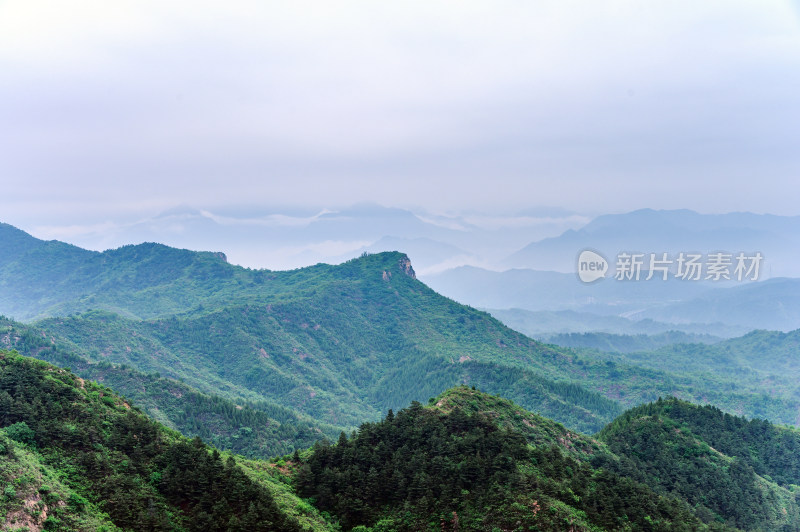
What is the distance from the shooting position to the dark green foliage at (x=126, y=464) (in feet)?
128

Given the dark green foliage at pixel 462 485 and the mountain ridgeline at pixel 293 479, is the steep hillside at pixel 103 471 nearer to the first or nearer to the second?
the mountain ridgeline at pixel 293 479

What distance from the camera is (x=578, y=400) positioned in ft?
472

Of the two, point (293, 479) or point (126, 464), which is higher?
point (126, 464)

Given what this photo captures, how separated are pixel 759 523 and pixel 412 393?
3840 inches

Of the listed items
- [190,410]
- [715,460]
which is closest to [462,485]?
[715,460]

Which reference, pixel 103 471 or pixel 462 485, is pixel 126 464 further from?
pixel 462 485

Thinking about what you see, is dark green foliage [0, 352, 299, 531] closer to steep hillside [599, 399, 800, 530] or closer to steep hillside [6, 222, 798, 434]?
steep hillside [599, 399, 800, 530]

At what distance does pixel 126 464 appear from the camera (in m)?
41.9

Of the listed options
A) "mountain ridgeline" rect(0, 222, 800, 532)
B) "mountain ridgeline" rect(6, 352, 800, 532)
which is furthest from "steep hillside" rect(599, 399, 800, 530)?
"mountain ridgeline" rect(6, 352, 800, 532)

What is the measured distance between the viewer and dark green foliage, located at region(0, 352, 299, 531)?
39031mm

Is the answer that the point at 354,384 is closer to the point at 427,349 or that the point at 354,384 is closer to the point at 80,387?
the point at 427,349

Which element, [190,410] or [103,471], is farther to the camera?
[190,410]

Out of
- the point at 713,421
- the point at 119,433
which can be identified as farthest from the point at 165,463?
the point at 713,421

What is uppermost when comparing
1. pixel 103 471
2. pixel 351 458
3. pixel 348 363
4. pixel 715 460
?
pixel 103 471
